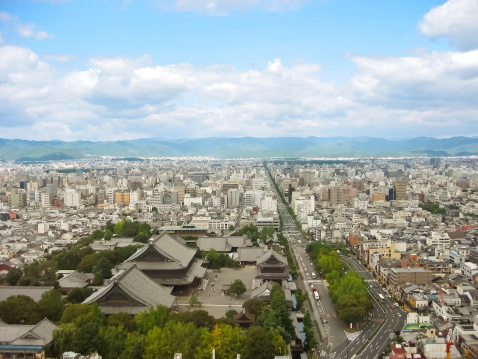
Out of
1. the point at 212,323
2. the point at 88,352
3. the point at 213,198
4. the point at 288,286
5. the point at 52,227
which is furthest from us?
the point at 213,198

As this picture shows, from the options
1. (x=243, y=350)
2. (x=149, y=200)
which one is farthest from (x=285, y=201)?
(x=243, y=350)

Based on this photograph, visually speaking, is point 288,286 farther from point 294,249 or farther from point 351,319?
point 294,249

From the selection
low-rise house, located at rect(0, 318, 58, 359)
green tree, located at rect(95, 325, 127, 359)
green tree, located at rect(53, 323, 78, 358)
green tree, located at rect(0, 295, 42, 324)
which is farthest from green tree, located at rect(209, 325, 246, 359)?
green tree, located at rect(0, 295, 42, 324)

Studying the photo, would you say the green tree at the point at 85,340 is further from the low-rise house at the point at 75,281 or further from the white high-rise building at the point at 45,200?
the white high-rise building at the point at 45,200

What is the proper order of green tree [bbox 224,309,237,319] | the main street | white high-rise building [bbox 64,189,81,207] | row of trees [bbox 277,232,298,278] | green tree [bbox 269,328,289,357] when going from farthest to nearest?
white high-rise building [bbox 64,189,81,207], row of trees [bbox 277,232,298,278], green tree [bbox 224,309,237,319], the main street, green tree [bbox 269,328,289,357]

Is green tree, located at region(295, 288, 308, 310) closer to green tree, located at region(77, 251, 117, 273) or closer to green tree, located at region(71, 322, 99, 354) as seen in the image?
green tree, located at region(71, 322, 99, 354)

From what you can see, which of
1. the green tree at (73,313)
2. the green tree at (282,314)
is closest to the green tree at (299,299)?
the green tree at (282,314)

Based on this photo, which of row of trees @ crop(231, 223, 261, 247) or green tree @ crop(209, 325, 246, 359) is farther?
row of trees @ crop(231, 223, 261, 247)
